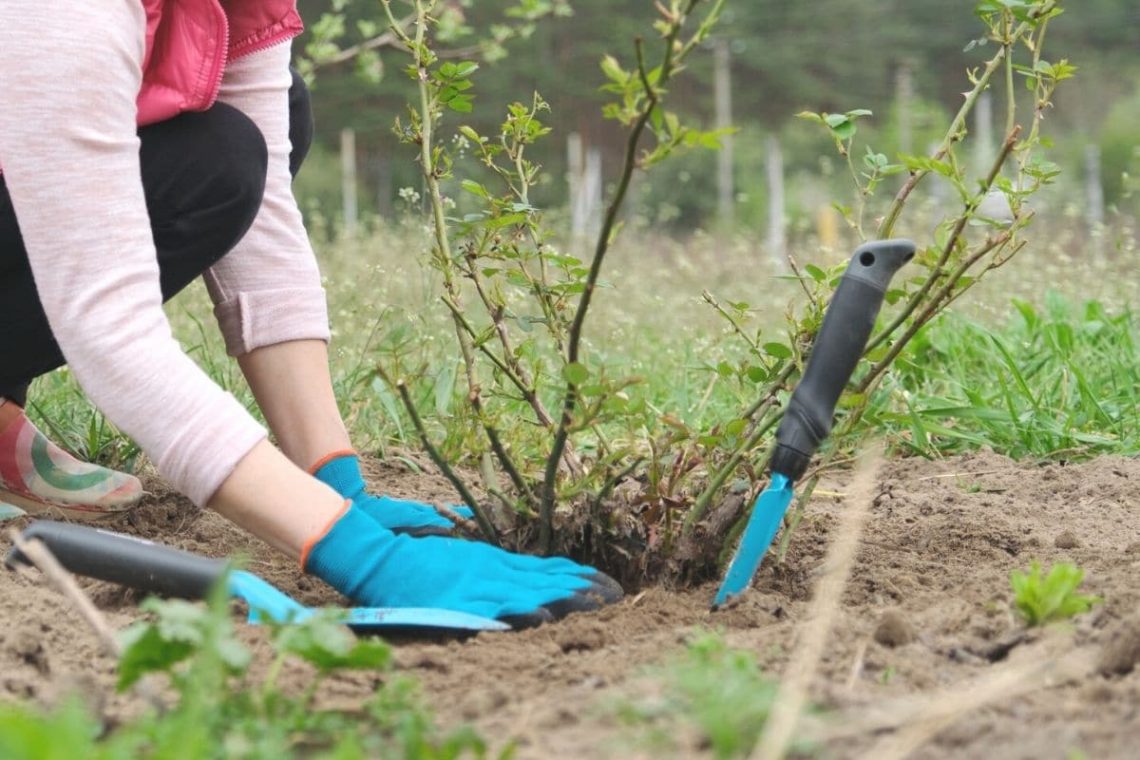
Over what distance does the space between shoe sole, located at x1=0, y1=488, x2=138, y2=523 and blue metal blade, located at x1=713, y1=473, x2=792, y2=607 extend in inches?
48.1

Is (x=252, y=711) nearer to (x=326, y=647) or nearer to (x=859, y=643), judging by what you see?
(x=326, y=647)

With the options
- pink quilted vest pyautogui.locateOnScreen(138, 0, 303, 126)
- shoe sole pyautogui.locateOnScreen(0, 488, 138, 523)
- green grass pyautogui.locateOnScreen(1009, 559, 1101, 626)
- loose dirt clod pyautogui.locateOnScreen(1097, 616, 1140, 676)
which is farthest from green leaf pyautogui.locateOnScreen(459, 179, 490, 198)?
shoe sole pyautogui.locateOnScreen(0, 488, 138, 523)

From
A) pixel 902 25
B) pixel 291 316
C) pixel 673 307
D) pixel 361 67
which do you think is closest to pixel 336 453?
pixel 291 316

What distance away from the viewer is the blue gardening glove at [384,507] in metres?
1.97

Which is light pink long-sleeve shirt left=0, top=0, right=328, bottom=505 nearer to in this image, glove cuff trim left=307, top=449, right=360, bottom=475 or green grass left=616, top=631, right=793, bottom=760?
glove cuff trim left=307, top=449, right=360, bottom=475

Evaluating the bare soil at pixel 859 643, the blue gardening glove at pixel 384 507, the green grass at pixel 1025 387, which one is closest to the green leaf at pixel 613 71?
the bare soil at pixel 859 643

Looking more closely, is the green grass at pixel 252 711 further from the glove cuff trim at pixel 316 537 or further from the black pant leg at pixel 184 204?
the black pant leg at pixel 184 204

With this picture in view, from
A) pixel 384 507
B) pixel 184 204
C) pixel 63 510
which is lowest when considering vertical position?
pixel 63 510

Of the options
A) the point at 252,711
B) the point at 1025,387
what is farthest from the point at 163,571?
the point at 1025,387

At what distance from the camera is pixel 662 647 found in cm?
143

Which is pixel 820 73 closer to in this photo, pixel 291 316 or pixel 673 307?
pixel 673 307

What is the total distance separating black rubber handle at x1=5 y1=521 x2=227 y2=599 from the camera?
1.49 m

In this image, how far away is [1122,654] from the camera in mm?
1254

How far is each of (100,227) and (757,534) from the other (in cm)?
90
